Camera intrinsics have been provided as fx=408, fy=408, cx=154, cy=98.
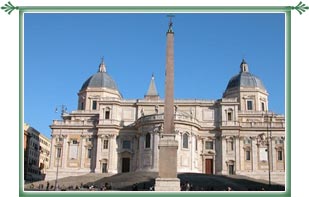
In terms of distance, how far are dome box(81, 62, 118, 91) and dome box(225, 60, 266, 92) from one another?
1686 cm

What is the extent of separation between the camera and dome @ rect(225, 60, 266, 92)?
187 ft

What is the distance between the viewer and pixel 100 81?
191 feet

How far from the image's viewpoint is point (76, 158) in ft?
168

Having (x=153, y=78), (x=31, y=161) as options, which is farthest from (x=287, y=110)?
(x=31, y=161)

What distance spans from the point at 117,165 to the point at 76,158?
5301 millimetres

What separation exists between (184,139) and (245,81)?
1589 cm

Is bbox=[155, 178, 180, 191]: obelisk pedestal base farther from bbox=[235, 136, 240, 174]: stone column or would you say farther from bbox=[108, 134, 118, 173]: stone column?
bbox=[235, 136, 240, 174]: stone column

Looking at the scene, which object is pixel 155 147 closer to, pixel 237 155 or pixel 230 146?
pixel 230 146

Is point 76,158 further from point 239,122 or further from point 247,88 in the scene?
point 247,88

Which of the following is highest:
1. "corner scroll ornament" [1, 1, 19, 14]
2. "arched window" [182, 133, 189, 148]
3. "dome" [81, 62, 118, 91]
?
"dome" [81, 62, 118, 91]

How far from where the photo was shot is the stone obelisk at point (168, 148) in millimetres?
21625

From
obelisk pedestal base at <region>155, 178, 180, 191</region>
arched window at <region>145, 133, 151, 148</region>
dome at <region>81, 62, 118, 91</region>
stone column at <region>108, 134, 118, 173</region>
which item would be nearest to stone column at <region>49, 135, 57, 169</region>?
stone column at <region>108, 134, 118, 173</region>

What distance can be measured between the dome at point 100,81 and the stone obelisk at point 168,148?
113 ft
